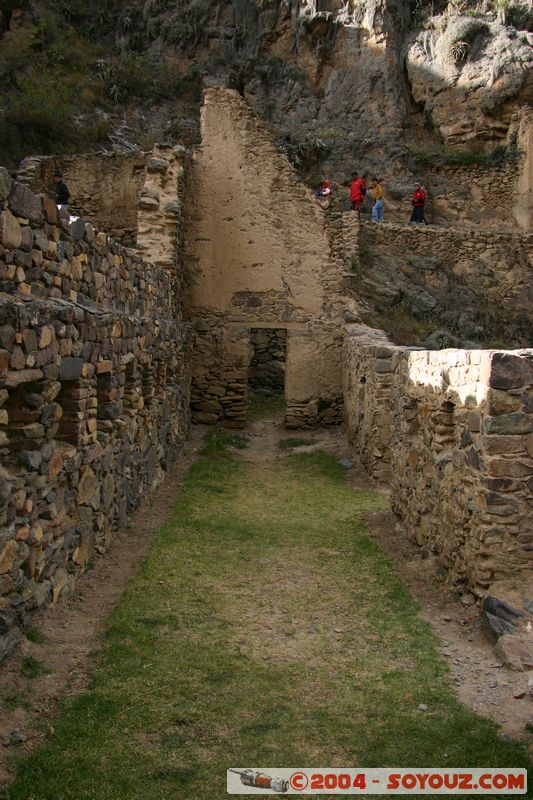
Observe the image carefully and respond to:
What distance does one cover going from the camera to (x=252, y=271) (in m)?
13.6

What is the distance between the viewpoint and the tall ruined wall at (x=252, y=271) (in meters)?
13.6

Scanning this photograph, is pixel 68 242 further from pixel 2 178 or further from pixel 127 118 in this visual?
pixel 127 118

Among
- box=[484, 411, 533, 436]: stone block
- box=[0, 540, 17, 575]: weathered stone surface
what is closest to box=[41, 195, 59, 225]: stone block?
box=[0, 540, 17, 575]: weathered stone surface

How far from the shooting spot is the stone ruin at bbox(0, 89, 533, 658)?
428 centimetres

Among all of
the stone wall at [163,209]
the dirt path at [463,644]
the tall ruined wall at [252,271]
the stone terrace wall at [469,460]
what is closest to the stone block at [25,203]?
the stone terrace wall at [469,460]

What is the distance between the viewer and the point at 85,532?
5391 mm

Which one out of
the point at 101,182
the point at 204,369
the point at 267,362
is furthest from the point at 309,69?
the point at 204,369

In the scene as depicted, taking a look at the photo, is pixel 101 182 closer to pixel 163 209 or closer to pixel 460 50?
pixel 163 209

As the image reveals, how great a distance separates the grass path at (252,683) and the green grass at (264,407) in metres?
8.94

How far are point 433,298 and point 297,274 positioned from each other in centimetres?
510

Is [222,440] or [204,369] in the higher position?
[204,369]

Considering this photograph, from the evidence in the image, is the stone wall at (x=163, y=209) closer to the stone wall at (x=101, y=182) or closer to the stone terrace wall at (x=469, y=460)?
the stone wall at (x=101, y=182)

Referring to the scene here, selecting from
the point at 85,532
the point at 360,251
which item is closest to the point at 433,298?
the point at 360,251

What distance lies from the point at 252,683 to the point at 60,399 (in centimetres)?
256
